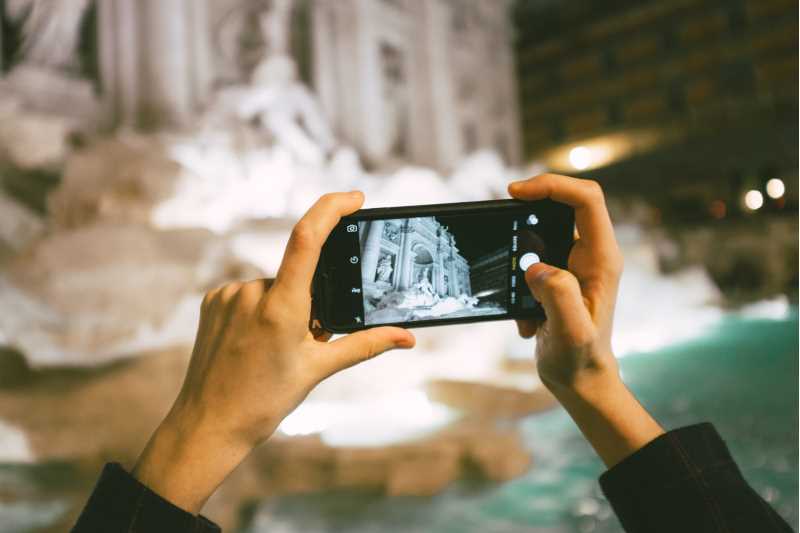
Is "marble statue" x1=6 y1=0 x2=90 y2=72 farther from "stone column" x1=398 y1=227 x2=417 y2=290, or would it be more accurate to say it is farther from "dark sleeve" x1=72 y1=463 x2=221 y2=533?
"dark sleeve" x1=72 y1=463 x2=221 y2=533

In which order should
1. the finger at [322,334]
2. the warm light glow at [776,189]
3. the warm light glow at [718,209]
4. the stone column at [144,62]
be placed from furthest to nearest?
the warm light glow at [718,209] < the warm light glow at [776,189] < the stone column at [144,62] < the finger at [322,334]

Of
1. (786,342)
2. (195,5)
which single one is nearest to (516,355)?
(786,342)

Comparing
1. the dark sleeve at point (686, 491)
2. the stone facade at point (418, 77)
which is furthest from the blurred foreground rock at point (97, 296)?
the stone facade at point (418, 77)

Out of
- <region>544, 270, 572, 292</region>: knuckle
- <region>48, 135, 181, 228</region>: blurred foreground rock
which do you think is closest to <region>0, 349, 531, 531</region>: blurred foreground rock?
<region>48, 135, 181, 228</region>: blurred foreground rock

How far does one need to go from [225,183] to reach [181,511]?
146 inches

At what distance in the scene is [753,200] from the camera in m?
8.50

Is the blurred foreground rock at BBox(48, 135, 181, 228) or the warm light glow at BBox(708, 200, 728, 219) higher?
the warm light glow at BBox(708, 200, 728, 219)

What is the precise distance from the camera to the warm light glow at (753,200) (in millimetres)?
8063

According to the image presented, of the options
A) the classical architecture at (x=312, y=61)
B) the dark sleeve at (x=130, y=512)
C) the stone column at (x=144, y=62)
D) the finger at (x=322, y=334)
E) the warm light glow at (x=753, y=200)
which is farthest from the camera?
the warm light glow at (x=753, y=200)

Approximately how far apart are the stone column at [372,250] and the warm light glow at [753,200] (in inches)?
351

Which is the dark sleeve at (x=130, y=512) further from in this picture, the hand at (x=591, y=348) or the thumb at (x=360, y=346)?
the hand at (x=591, y=348)

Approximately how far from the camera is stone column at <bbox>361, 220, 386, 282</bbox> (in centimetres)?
77

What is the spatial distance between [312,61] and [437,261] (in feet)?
20.5

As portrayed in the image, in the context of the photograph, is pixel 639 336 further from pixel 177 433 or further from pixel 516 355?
pixel 177 433
